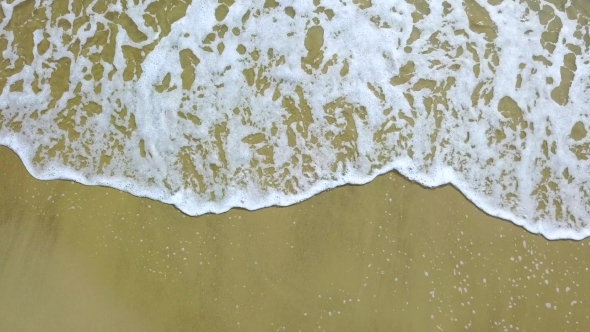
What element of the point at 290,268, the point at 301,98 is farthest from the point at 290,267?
the point at 301,98

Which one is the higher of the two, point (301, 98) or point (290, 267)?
point (301, 98)

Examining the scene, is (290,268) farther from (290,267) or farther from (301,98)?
(301,98)

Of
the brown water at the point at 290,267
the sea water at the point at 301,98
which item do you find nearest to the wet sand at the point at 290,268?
the brown water at the point at 290,267

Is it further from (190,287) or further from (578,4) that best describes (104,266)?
(578,4)

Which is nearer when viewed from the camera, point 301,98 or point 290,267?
point 290,267

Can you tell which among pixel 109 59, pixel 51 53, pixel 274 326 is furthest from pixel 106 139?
pixel 274 326

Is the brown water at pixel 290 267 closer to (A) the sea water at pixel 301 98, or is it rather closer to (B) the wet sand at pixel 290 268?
(B) the wet sand at pixel 290 268
